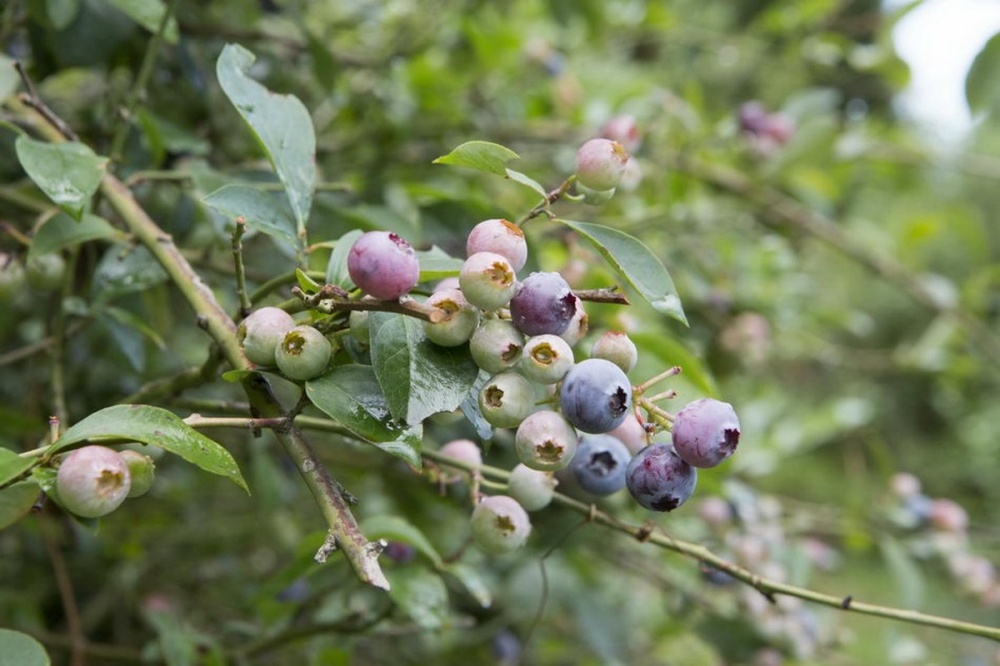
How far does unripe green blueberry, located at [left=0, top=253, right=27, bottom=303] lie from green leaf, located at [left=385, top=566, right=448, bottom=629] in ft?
1.36

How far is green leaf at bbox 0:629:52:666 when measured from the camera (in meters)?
0.44

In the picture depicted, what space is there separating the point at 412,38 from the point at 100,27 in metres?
0.62

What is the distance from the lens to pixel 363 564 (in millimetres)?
399

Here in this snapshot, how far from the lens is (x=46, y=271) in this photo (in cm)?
71

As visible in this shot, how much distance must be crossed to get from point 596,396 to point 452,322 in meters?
0.09

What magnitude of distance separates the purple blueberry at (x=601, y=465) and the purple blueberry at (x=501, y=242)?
17 cm

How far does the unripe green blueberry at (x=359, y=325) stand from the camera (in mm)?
485

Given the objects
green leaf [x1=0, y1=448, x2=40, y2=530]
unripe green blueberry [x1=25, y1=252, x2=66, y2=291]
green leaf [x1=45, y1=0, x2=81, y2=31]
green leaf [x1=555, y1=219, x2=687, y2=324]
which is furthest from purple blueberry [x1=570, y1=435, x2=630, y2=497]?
green leaf [x1=45, y1=0, x2=81, y2=31]

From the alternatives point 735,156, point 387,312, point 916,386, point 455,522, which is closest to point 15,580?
point 455,522

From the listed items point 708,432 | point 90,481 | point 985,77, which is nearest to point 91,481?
point 90,481

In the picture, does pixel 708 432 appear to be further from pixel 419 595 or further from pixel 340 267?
pixel 419 595

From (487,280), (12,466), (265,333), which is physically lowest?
(12,466)

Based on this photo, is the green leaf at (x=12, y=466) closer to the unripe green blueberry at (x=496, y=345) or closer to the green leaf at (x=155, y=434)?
the green leaf at (x=155, y=434)

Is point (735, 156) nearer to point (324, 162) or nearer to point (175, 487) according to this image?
point (324, 162)
